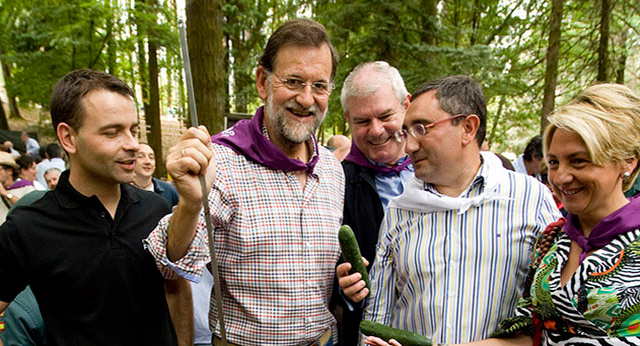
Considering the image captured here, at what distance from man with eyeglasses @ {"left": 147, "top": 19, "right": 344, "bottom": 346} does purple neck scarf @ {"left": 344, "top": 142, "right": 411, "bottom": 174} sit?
1.42 ft

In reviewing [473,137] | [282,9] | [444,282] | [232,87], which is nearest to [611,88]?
[473,137]

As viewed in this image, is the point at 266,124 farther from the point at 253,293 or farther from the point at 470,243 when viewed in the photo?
the point at 470,243

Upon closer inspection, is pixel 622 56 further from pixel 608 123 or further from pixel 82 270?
pixel 82 270

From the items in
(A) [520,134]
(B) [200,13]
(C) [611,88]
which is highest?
(B) [200,13]

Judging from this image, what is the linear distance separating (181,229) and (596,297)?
1611 mm

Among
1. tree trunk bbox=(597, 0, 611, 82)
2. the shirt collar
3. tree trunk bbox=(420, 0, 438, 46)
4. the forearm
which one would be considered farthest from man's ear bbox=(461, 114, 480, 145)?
tree trunk bbox=(597, 0, 611, 82)

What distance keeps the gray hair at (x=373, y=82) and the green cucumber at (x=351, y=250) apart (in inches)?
41.8

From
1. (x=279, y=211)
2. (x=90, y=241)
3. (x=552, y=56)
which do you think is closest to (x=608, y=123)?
(x=279, y=211)

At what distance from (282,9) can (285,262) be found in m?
10.9

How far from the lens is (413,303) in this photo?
2.10m

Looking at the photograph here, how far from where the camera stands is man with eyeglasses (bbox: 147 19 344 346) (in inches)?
84.3

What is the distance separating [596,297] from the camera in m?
1.60

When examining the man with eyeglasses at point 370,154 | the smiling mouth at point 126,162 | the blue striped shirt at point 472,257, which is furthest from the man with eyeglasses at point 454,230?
the smiling mouth at point 126,162

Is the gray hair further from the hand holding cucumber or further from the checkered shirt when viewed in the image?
the hand holding cucumber
